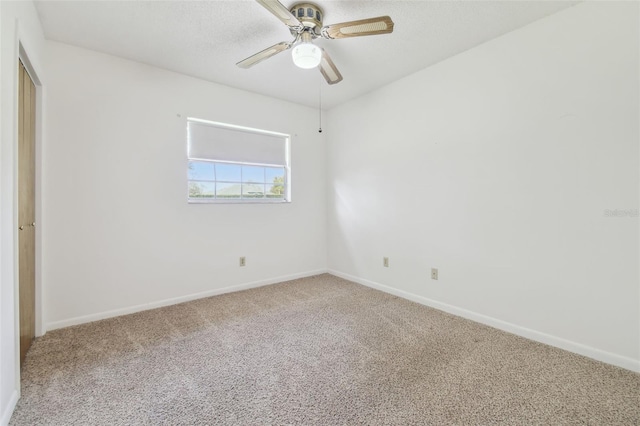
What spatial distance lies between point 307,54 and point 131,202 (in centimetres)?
222

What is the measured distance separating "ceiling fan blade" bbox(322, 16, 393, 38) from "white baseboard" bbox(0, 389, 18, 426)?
2.78 meters

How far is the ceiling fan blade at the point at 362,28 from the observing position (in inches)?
68.6

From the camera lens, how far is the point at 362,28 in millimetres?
1843

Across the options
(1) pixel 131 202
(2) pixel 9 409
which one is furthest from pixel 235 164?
(2) pixel 9 409

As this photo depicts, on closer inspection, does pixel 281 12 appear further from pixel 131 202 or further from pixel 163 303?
pixel 163 303

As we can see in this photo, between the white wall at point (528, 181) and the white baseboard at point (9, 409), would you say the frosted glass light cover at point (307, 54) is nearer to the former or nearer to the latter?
the white wall at point (528, 181)

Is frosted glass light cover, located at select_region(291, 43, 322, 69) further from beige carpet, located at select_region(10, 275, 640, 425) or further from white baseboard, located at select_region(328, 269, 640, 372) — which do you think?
white baseboard, located at select_region(328, 269, 640, 372)

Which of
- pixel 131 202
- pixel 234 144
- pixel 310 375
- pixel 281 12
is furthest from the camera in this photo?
pixel 234 144

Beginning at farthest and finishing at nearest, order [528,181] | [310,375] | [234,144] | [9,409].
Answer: [234,144]
[528,181]
[310,375]
[9,409]

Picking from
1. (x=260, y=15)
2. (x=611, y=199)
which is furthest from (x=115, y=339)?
(x=611, y=199)

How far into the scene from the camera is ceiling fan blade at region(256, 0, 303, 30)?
1596mm

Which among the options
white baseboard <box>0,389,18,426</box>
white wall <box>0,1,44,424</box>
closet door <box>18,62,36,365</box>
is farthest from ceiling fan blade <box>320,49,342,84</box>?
white baseboard <box>0,389,18,426</box>

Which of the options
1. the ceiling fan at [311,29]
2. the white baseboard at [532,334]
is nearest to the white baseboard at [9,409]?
the ceiling fan at [311,29]

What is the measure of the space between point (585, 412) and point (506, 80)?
235 cm
